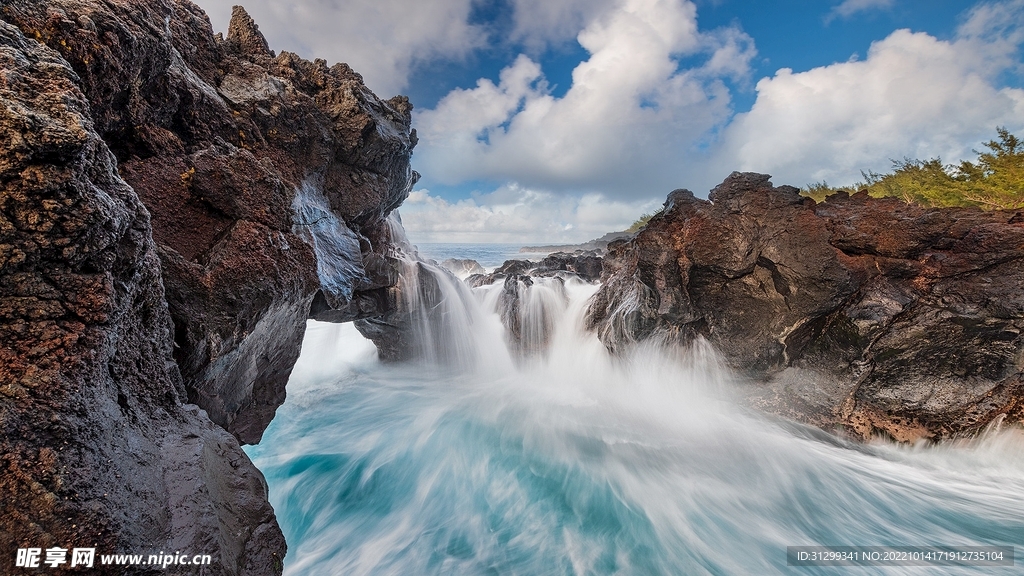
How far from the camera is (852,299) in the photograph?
5.47m

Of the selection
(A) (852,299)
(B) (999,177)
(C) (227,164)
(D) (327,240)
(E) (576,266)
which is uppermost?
(B) (999,177)

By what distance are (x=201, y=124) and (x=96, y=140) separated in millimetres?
2755

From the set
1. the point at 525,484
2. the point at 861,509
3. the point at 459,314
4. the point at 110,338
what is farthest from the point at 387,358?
the point at 861,509

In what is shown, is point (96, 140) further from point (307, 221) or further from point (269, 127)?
point (269, 127)

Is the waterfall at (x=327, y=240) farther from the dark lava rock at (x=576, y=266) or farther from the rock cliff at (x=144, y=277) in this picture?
the dark lava rock at (x=576, y=266)

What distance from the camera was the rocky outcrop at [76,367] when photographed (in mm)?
1585

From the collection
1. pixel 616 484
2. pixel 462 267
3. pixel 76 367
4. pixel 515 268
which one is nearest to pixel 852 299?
pixel 616 484

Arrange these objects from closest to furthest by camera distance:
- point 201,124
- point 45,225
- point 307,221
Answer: point 45,225 → point 201,124 → point 307,221

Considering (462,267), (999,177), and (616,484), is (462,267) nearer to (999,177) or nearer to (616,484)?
(616,484)

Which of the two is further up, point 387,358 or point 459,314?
point 459,314

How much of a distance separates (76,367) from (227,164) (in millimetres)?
2741

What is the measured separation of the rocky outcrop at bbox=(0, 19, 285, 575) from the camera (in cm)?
158

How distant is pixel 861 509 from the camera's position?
5.06 metres

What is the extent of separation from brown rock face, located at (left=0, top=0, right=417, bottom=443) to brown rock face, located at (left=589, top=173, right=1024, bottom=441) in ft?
18.8
